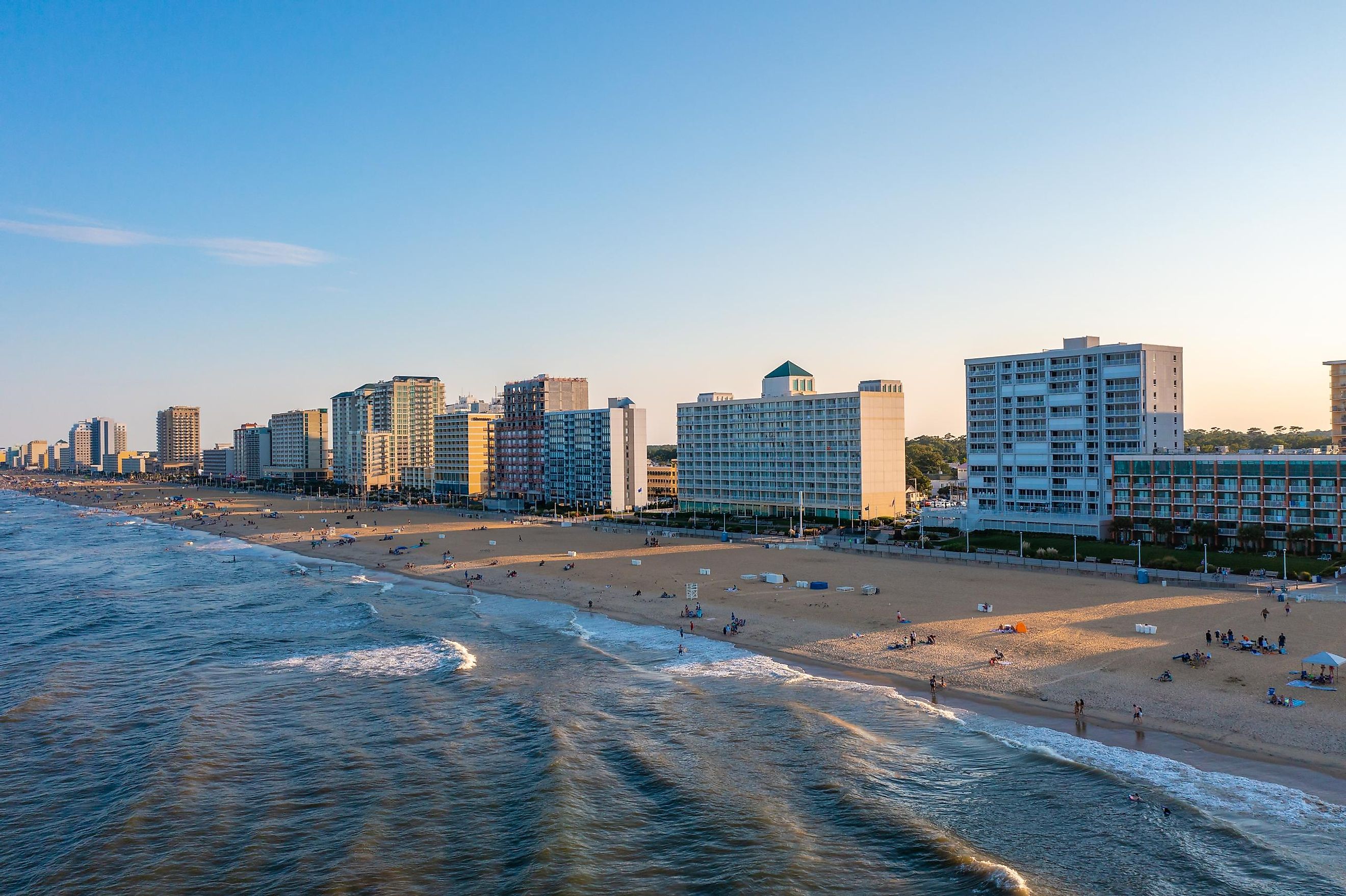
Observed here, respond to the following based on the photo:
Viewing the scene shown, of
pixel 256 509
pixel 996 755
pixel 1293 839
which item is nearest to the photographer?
pixel 1293 839

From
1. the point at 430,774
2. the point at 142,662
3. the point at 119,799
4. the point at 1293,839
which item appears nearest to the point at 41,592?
the point at 142,662

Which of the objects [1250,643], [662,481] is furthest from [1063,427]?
[662,481]

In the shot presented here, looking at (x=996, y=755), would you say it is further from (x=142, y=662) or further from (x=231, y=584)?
(x=231, y=584)

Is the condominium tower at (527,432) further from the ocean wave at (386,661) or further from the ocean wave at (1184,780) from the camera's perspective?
the ocean wave at (1184,780)

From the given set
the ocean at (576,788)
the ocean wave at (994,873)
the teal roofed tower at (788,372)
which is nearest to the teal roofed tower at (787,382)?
the teal roofed tower at (788,372)

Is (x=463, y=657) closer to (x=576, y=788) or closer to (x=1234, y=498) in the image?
(x=576, y=788)
